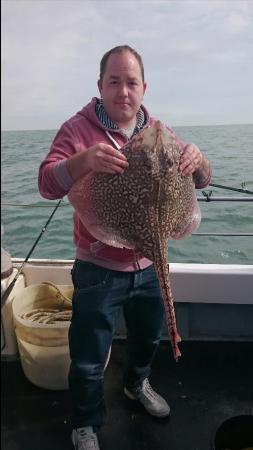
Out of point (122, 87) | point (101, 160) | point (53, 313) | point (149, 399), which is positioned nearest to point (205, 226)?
point (53, 313)

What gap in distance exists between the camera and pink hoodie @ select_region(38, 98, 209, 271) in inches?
76.5

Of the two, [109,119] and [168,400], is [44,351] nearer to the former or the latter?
[168,400]

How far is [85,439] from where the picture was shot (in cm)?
239

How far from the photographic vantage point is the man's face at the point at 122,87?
206 cm

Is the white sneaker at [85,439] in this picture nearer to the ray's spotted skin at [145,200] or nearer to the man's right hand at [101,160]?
the ray's spotted skin at [145,200]

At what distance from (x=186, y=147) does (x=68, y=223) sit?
24.6 ft

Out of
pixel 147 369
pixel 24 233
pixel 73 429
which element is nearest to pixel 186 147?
pixel 147 369

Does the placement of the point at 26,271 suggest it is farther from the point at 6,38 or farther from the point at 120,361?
the point at 6,38

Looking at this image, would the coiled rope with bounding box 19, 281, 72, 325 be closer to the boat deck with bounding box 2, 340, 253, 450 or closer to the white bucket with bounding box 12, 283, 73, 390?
the white bucket with bounding box 12, 283, 73, 390

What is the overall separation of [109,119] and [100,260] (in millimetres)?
741

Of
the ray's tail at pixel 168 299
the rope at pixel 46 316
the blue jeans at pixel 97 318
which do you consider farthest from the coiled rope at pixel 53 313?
the ray's tail at pixel 168 299

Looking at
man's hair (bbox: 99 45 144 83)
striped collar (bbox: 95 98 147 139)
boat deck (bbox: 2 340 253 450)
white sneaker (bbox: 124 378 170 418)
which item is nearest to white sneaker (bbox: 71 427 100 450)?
boat deck (bbox: 2 340 253 450)

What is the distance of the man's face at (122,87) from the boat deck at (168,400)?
148cm

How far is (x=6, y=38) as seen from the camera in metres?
0.86
